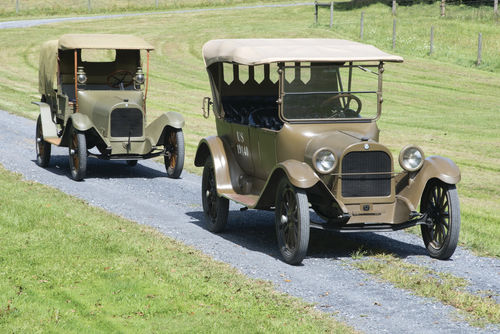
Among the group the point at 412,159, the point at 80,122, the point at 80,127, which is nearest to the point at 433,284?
the point at 412,159

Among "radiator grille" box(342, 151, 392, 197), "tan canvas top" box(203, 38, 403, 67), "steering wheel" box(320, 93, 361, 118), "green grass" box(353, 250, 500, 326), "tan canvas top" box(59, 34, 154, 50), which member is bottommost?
"green grass" box(353, 250, 500, 326)

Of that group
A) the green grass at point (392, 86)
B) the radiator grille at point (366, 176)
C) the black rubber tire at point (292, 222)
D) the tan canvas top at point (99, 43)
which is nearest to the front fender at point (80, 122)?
the tan canvas top at point (99, 43)

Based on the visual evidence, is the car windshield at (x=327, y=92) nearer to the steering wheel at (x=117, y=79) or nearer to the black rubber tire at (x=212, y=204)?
the black rubber tire at (x=212, y=204)

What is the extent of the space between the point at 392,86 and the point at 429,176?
2109 cm

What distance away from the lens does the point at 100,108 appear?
13.7 metres

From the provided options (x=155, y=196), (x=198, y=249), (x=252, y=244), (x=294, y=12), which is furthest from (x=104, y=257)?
(x=294, y=12)

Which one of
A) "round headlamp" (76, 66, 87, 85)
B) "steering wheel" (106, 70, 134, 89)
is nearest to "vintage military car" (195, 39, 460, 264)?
"round headlamp" (76, 66, 87, 85)

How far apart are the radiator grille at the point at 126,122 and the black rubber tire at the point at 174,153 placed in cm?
57

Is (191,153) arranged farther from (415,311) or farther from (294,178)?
(415,311)

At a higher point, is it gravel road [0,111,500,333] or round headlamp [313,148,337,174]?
round headlamp [313,148,337,174]

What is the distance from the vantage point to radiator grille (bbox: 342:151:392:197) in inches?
321

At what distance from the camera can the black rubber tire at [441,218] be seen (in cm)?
810

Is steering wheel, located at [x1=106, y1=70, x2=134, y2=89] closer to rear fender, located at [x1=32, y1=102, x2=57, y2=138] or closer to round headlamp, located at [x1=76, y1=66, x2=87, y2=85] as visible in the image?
round headlamp, located at [x1=76, y1=66, x2=87, y2=85]

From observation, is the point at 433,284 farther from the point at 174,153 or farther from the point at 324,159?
the point at 174,153
